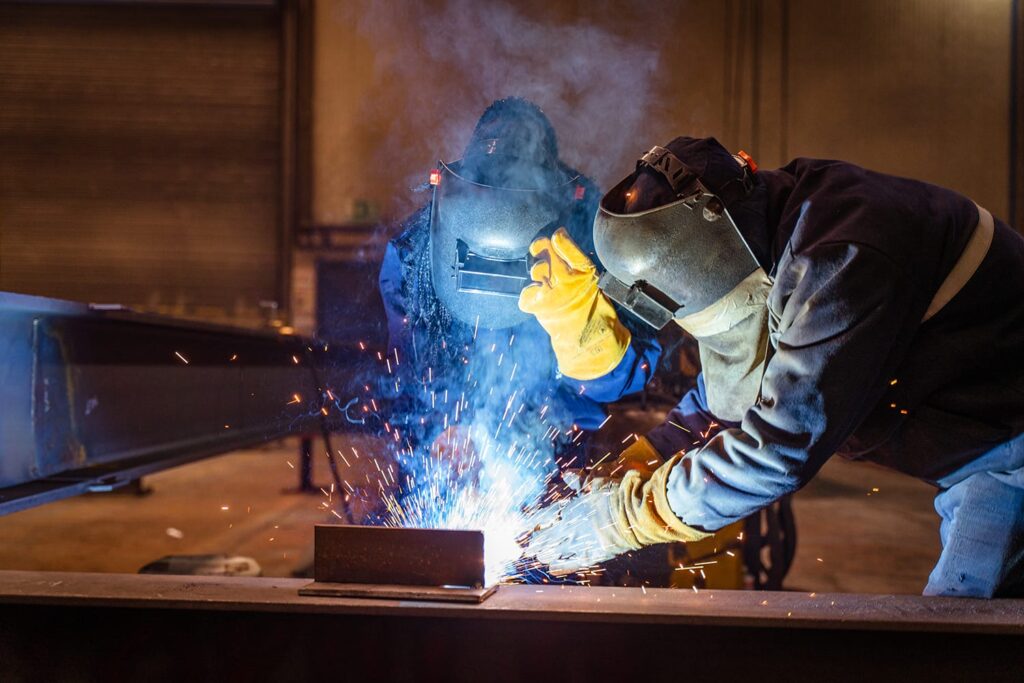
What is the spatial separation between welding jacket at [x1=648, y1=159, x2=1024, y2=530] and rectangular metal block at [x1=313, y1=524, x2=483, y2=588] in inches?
16.9

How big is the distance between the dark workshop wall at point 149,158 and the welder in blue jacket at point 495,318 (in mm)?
7321

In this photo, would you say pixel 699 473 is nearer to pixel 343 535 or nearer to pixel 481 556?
pixel 481 556

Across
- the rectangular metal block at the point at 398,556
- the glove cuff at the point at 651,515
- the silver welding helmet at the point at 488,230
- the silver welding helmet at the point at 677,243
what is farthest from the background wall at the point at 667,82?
the rectangular metal block at the point at 398,556

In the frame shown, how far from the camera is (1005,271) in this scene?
1.33 m

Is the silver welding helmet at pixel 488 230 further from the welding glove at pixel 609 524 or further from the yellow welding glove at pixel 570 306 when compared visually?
the welding glove at pixel 609 524

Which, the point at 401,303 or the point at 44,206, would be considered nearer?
the point at 401,303

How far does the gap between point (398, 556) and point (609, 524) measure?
0.45m

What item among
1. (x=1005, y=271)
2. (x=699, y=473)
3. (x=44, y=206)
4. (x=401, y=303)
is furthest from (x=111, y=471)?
(x=44, y=206)

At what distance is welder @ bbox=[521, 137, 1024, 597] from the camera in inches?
48.8

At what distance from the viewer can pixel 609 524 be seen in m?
1.52

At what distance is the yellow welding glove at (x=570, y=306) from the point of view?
1.82 meters

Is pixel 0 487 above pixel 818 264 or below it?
below

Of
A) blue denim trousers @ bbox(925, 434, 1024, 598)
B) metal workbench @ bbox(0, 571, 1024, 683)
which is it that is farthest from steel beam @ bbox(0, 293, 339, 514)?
blue denim trousers @ bbox(925, 434, 1024, 598)

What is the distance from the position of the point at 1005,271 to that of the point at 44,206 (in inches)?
406
